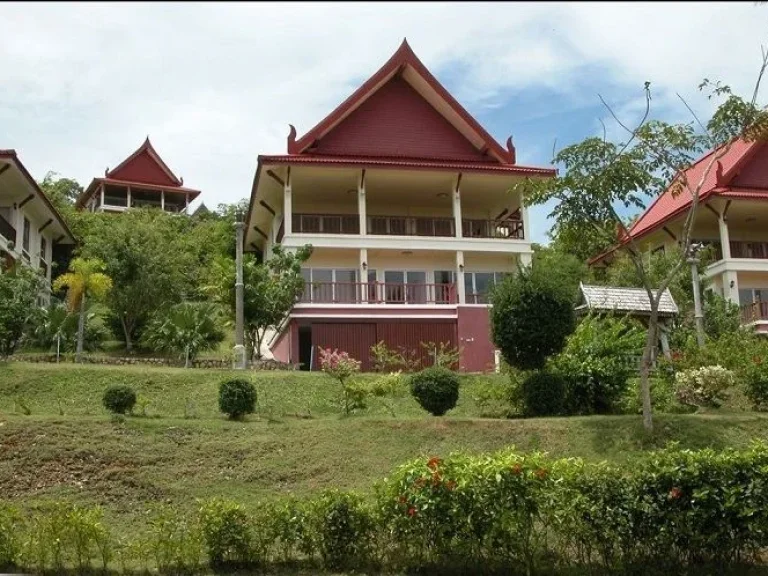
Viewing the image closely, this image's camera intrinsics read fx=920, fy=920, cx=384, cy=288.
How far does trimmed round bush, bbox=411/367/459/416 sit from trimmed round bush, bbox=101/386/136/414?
208 inches

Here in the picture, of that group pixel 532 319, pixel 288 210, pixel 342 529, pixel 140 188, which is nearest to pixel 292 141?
pixel 288 210

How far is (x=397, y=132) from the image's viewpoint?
31.2 metres

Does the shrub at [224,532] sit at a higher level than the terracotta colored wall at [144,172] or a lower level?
lower

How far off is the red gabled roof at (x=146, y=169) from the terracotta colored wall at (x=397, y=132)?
35025mm

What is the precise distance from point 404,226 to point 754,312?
1223cm

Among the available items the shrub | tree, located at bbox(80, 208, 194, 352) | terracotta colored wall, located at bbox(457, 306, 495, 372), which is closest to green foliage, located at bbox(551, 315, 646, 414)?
terracotta colored wall, located at bbox(457, 306, 495, 372)

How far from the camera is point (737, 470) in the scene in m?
11.0

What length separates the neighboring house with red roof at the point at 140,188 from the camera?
61.4m

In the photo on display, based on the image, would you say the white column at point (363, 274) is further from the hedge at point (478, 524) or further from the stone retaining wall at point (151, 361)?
the hedge at point (478, 524)

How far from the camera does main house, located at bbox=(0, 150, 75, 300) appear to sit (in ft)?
99.3

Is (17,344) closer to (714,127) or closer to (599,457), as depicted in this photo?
(599,457)

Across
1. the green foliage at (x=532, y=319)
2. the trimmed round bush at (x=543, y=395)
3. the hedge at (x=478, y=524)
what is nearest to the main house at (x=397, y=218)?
the green foliage at (x=532, y=319)

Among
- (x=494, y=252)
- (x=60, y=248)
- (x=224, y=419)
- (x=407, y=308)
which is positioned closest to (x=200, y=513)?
(x=224, y=419)

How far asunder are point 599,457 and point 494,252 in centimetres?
1584
